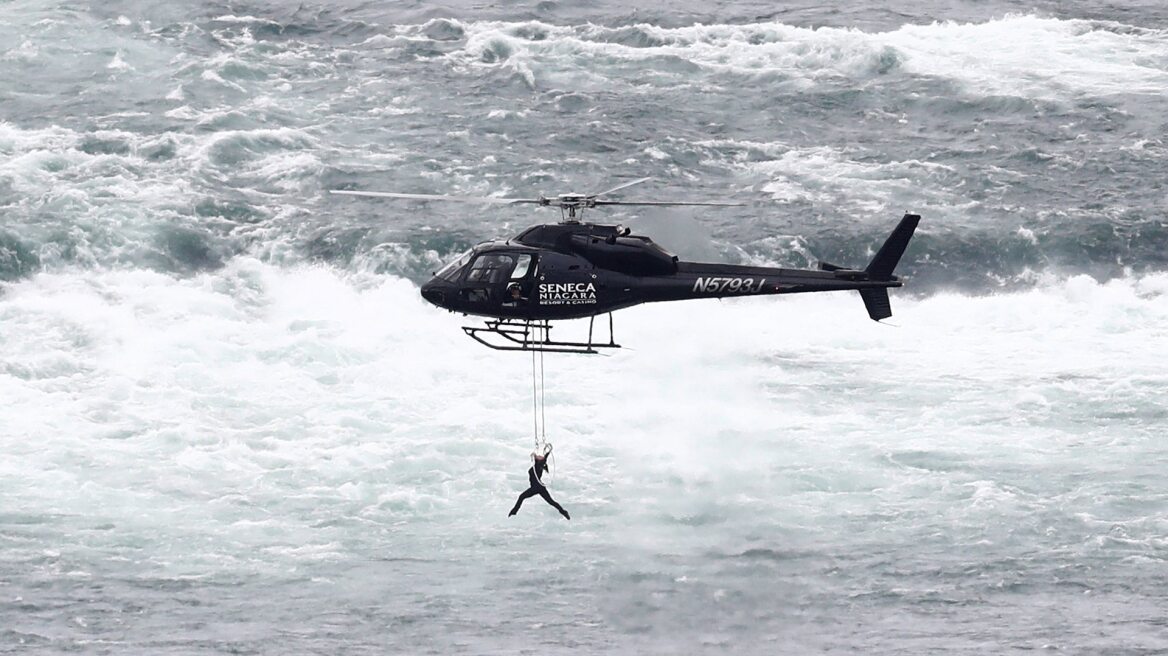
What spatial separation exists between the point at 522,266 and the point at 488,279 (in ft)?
3.08

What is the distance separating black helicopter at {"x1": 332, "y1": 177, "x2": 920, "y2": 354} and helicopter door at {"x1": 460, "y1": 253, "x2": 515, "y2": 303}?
3 cm

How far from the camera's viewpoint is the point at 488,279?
60125 millimetres

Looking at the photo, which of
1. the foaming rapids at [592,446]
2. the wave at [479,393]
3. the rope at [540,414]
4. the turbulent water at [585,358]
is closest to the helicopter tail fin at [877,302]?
the turbulent water at [585,358]

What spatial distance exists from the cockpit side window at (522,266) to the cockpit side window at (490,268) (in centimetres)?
15

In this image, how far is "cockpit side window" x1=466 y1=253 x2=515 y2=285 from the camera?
197ft

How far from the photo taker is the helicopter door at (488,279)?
197ft

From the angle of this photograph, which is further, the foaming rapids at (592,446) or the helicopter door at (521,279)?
the foaming rapids at (592,446)

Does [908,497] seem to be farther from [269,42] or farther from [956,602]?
[269,42]

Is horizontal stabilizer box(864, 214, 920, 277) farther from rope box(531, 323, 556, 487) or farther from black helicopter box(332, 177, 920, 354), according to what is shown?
rope box(531, 323, 556, 487)

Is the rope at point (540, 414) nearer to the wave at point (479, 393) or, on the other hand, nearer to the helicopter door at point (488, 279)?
the wave at point (479, 393)

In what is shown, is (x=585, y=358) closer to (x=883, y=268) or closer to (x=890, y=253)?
(x=883, y=268)

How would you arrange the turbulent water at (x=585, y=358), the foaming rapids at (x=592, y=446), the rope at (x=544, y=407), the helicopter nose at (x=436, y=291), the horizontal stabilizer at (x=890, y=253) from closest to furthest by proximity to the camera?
the horizontal stabilizer at (x=890, y=253) < the helicopter nose at (x=436, y=291) < the turbulent water at (x=585, y=358) < the foaming rapids at (x=592, y=446) < the rope at (x=544, y=407)

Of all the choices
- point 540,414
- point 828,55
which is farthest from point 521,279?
point 828,55

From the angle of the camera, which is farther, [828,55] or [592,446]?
[828,55]
